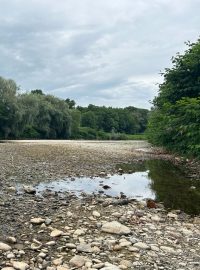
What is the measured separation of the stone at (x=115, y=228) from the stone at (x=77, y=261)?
1.58 metres

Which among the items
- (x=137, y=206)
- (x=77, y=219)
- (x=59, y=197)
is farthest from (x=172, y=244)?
(x=59, y=197)

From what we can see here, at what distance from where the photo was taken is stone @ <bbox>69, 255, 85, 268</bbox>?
18.8ft

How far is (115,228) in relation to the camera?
7438 millimetres

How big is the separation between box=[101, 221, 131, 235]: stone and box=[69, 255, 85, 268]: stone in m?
1.58

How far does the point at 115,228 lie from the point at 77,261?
1.80 meters

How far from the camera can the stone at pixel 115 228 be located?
7348mm

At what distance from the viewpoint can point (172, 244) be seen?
22.7 ft

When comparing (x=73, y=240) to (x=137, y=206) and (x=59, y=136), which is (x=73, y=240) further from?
(x=59, y=136)

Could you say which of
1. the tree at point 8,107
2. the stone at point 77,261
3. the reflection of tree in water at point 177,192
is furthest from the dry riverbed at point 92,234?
the tree at point 8,107

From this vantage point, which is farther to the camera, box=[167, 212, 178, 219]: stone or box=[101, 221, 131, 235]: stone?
box=[167, 212, 178, 219]: stone

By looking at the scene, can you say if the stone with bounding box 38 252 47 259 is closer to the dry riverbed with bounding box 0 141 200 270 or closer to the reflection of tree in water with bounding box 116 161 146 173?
the dry riverbed with bounding box 0 141 200 270

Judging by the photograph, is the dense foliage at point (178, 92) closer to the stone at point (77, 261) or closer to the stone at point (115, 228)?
the stone at point (115, 228)

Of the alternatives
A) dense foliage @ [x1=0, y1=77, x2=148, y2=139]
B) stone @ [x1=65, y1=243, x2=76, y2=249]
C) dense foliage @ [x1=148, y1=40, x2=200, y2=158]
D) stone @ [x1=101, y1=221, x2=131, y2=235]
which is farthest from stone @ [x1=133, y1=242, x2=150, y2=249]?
dense foliage @ [x1=0, y1=77, x2=148, y2=139]

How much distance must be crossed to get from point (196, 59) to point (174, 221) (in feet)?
64.4
